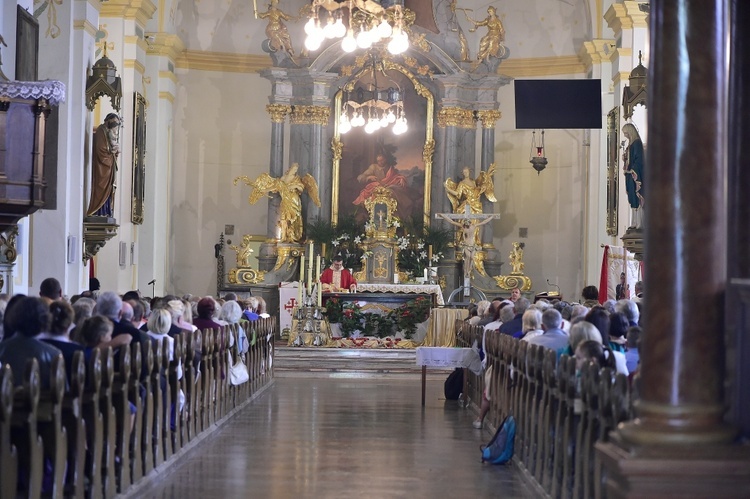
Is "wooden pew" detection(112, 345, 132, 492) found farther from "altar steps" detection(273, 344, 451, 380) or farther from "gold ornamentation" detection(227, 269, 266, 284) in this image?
"gold ornamentation" detection(227, 269, 266, 284)

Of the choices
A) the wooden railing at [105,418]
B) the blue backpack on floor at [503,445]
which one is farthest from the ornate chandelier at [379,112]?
the blue backpack on floor at [503,445]

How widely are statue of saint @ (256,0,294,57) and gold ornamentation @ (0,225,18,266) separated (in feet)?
34.3

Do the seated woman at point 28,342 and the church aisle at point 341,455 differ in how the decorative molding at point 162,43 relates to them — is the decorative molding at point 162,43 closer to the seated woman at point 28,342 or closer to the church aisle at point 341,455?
the church aisle at point 341,455

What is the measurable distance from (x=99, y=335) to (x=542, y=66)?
1698 centimetres

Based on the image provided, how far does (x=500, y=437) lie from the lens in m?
8.55

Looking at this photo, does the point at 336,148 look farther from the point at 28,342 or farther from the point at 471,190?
the point at 28,342

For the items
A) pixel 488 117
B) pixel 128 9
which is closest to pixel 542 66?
pixel 488 117

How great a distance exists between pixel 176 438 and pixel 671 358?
16.1ft

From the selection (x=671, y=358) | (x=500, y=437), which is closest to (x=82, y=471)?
(x=671, y=358)

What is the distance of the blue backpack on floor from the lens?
27.8 ft

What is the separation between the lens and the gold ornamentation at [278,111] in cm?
2120

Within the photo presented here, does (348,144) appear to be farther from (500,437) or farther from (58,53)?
(500,437)

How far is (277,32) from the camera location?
2084 centimetres

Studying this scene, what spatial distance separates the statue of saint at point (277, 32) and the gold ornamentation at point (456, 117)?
3068 millimetres
